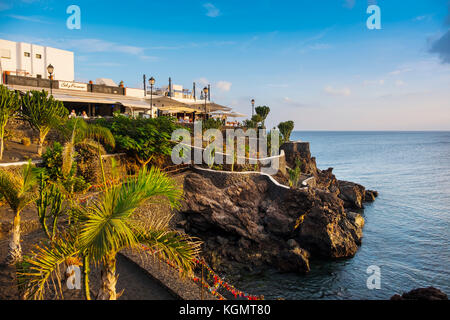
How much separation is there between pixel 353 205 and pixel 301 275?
16434mm

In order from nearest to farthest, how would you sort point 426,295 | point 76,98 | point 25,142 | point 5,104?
point 426,295 < point 5,104 < point 25,142 < point 76,98

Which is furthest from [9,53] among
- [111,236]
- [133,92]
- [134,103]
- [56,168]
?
[111,236]

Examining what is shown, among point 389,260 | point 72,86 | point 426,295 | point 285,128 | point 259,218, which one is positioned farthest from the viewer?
point 285,128

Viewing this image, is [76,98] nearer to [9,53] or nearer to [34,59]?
[9,53]

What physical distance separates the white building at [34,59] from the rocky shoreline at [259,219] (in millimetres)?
25280

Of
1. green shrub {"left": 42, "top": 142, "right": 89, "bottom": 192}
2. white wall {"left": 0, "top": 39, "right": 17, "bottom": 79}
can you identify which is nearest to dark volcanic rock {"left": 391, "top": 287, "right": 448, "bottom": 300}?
green shrub {"left": 42, "top": 142, "right": 89, "bottom": 192}

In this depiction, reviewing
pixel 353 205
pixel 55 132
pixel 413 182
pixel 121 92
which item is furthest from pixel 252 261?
pixel 413 182

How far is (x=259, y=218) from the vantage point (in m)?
16.5

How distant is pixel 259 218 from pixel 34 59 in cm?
3304

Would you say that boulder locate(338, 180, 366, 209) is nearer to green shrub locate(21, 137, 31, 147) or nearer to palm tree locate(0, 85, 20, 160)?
green shrub locate(21, 137, 31, 147)

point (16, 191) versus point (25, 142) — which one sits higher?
point (25, 142)

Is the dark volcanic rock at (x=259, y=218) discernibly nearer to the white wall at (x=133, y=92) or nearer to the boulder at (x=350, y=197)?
the boulder at (x=350, y=197)

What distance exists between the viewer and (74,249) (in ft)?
14.4
